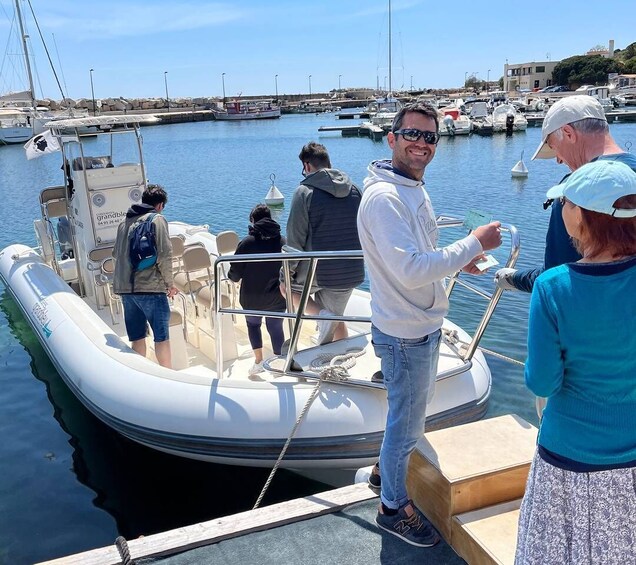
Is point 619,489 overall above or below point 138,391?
above

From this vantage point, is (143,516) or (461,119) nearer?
(143,516)

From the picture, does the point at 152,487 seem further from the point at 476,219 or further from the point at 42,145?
the point at 42,145

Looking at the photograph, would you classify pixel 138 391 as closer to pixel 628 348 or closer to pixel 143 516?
pixel 143 516

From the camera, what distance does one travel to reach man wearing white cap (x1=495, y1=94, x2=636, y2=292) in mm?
2242

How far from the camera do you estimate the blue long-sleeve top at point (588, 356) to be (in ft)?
5.12

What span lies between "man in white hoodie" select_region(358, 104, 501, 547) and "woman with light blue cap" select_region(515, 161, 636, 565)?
0.61 meters

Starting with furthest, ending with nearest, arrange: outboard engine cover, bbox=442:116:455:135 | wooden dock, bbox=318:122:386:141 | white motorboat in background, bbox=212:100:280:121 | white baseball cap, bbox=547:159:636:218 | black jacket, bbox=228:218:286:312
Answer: white motorboat in background, bbox=212:100:280:121, wooden dock, bbox=318:122:386:141, outboard engine cover, bbox=442:116:455:135, black jacket, bbox=228:218:286:312, white baseball cap, bbox=547:159:636:218

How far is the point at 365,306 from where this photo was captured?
18.6ft

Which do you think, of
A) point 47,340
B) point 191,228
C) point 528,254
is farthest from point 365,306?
point 528,254

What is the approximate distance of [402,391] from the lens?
2447 mm

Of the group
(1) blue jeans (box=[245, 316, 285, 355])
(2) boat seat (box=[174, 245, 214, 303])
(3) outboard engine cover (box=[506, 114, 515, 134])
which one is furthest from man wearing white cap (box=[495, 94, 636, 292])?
(3) outboard engine cover (box=[506, 114, 515, 134])

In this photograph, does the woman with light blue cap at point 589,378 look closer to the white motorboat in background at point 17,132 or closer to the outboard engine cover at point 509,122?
the outboard engine cover at point 509,122

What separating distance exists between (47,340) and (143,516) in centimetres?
216

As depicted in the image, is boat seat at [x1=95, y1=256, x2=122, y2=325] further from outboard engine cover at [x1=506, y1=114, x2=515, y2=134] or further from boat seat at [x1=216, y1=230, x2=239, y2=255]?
outboard engine cover at [x1=506, y1=114, x2=515, y2=134]
